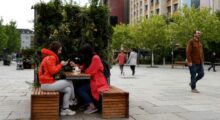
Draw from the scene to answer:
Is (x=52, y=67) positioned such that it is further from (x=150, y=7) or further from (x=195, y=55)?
(x=150, y=7)

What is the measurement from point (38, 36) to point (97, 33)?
1346mm

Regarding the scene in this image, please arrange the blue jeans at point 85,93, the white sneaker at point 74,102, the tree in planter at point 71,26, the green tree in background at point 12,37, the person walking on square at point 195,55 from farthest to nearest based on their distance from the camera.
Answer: the green tree in background at point 12,37, the person walking on square at point 195,55, the tree in planter at point 71,26, the white sneaker at point 74,102, the blue jeans at point 85,93

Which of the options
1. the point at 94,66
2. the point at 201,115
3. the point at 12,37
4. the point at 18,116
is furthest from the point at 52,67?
the point at 12,37

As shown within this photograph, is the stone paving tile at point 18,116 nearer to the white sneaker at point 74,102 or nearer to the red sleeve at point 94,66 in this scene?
the white sneaker at point 74,102

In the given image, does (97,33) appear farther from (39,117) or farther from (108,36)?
(39,117)

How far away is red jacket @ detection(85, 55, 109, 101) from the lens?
26.1ft

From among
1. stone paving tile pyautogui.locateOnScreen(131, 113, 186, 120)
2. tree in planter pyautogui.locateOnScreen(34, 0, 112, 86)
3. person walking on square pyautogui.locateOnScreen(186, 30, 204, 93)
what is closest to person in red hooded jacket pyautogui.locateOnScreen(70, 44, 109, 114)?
stone paving tile pyautogui.locateOnScreen(131, 113, 186, 120)

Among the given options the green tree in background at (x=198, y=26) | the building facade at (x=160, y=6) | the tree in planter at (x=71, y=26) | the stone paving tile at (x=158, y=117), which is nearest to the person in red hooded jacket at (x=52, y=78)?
the tree in planter at (x=71, y=26)

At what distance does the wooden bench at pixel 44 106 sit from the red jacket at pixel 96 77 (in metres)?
0.95

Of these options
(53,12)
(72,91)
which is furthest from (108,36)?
(72,91)

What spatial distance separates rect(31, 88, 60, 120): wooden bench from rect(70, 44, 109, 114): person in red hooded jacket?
94 centimetres

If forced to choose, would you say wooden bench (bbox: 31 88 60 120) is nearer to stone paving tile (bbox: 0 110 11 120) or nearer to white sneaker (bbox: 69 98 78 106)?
stone paving tile (bbox: 0 110 11 120)

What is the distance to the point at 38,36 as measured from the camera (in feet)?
30.1

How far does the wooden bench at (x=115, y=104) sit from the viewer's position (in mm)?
7551
